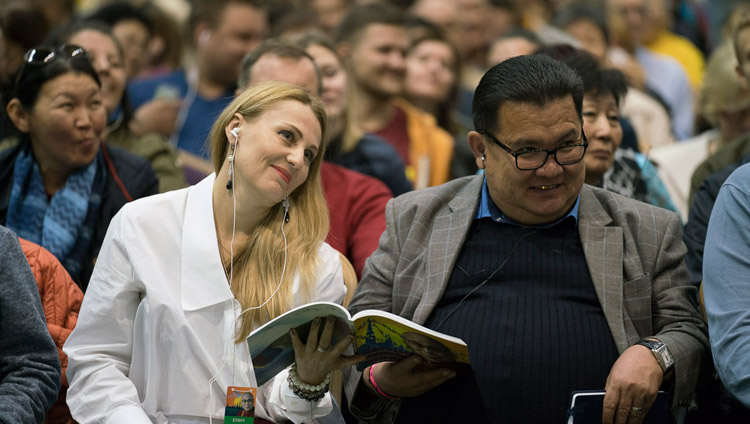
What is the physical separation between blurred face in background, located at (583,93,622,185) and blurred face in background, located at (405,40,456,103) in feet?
8.04

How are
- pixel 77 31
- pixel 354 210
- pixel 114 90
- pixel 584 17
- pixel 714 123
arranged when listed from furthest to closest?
1. pixel 584 17
2. pixel 714 123
3. pixel 77 31
4. pixel 114 90
5. pixel 354 210

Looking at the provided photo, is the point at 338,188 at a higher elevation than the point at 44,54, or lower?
lower

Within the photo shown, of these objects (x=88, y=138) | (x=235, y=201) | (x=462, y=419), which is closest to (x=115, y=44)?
(x=88, y=138)

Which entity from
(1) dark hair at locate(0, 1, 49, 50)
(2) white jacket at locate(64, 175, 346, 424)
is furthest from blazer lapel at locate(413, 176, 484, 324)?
(1) dark hair at locate(0, 1, 49, 50)

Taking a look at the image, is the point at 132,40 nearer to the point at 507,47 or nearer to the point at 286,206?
the point at 507,47

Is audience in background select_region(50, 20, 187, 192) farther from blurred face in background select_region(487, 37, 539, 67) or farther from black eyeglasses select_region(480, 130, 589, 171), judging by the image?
blurred face in background select_region(487, 37, 539, 67)

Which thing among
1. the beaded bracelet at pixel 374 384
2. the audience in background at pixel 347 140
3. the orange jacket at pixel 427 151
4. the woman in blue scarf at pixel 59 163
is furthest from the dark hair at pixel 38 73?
the orange jacket at pixel 427 151

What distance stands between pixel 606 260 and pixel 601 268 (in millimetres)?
30

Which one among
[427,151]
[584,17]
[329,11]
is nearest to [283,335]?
[427,151]

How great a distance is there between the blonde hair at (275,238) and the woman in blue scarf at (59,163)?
0.75m

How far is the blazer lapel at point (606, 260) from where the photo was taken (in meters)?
2.81

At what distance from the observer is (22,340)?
270 centimetres

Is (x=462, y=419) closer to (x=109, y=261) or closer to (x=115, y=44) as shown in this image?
(x=109, y=261)

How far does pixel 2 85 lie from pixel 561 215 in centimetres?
293
